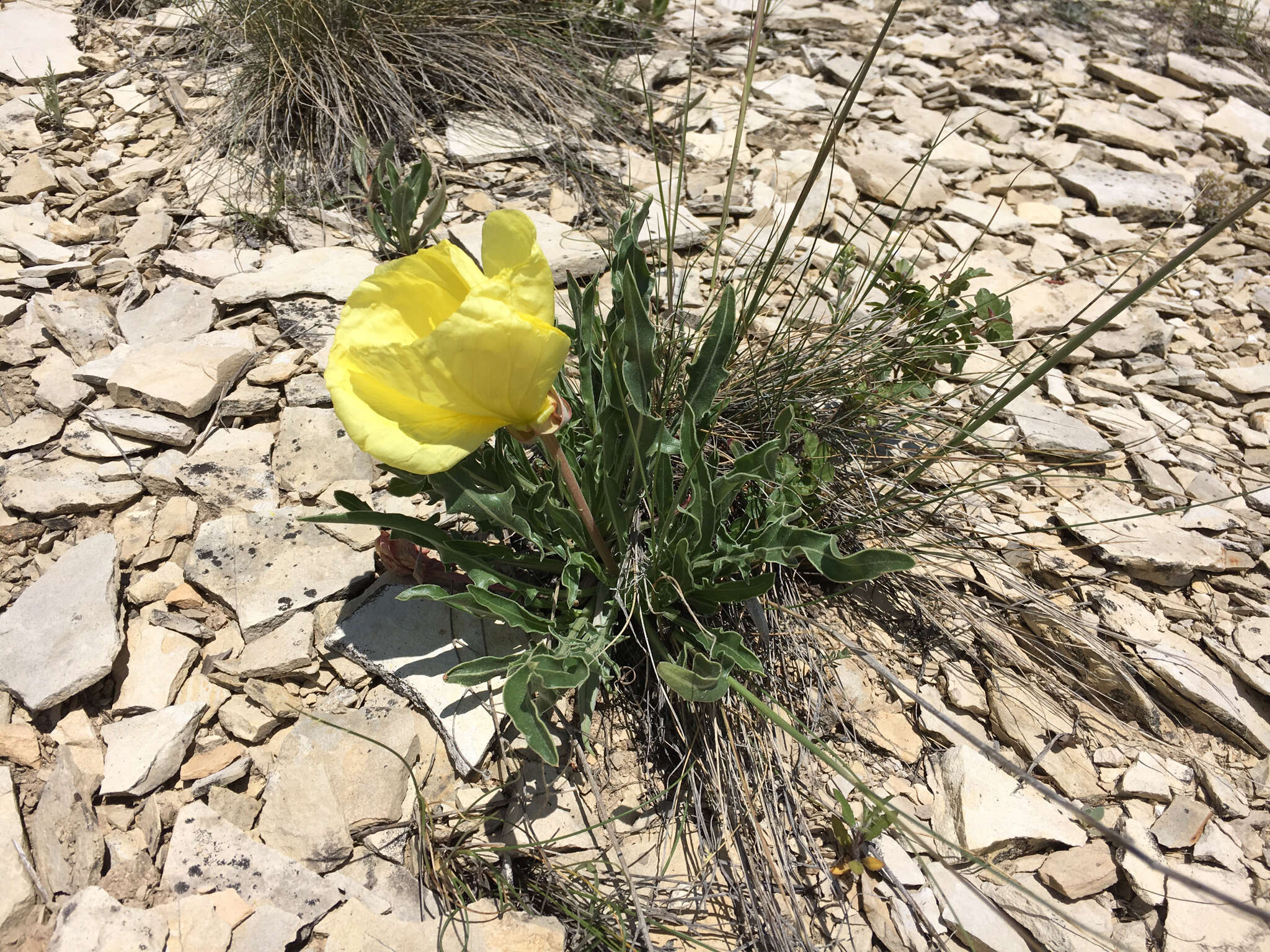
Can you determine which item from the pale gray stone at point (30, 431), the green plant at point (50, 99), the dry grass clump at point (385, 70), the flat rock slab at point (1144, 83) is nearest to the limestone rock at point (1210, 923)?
the pale gray stone at point (30, 431)

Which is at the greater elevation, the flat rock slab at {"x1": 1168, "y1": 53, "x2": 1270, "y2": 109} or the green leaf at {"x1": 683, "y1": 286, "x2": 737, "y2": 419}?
the flat rock slab at {"x1": 1168, "y1": 53, "x2": 1270, "y2": 109}

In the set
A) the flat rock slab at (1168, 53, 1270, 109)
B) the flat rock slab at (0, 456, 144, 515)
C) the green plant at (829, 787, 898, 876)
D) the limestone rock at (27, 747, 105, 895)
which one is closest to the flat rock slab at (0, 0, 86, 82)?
the flat rock slab at (0, 456, 144, 515)

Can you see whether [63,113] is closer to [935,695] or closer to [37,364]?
[37,364]

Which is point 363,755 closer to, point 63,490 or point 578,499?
point 578,499

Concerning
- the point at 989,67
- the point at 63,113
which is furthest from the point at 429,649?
the point at 989,67

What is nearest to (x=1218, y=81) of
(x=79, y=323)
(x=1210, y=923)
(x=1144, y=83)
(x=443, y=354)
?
(x=1144, y=83)

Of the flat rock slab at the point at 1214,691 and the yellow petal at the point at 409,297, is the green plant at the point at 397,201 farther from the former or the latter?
the flat rock slab at the point at 1214,691

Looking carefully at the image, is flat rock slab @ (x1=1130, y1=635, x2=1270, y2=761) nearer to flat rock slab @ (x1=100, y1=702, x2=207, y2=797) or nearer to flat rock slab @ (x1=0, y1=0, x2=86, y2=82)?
flat rock slab @ (x1=100, y1=702, x2=207, y2=797)
